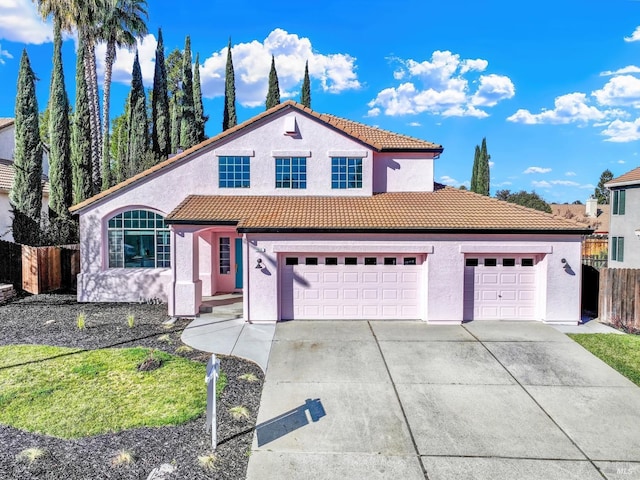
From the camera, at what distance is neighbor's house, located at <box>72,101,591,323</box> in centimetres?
1178

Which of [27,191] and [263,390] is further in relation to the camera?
[27,191]

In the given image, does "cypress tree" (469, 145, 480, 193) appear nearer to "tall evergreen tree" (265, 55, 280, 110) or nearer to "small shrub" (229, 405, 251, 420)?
"tall evergreen tree" (265, 55, 280, 110)

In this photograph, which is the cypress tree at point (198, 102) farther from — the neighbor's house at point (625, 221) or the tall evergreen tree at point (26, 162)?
the neighbor's house at point (625, 221)

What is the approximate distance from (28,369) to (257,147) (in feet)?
32.3

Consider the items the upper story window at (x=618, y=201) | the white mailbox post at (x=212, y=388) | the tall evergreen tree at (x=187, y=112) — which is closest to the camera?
the white mailbox post at (x=212, y=388)

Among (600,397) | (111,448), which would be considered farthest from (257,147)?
(600,397)

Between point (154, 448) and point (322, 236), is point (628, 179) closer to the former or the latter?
point (322, 236)

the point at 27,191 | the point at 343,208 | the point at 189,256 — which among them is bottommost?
the point at 189,256

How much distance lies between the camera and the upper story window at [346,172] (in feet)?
47.9

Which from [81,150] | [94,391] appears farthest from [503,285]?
[81,150]

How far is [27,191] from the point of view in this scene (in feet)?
62.9

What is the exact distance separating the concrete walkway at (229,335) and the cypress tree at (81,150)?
521 inches

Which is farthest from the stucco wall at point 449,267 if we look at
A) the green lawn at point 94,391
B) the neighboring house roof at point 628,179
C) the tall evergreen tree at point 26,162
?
the neighboring house roof at point 628,179

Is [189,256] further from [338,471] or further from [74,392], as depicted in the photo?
[338,471]
